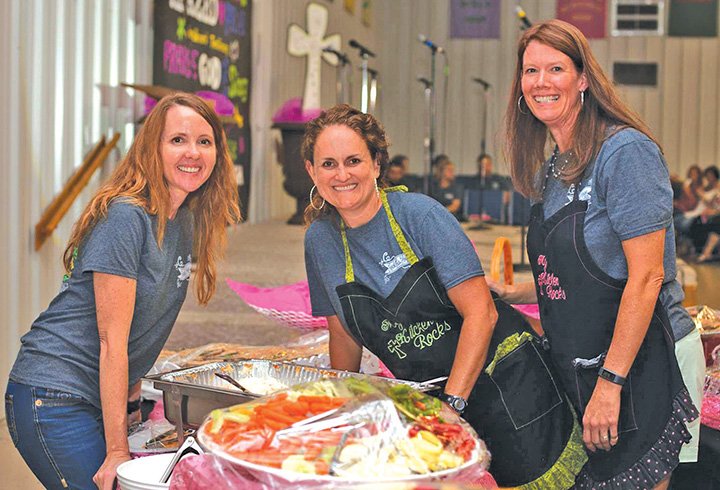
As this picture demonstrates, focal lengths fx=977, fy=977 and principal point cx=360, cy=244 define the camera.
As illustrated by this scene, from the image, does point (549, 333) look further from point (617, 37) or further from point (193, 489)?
point (617, 37)

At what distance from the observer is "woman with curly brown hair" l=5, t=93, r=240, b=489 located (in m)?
1.84

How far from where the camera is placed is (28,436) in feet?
6.24

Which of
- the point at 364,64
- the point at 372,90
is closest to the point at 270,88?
the point at 364,64

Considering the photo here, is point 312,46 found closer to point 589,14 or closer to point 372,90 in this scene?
point 372,90

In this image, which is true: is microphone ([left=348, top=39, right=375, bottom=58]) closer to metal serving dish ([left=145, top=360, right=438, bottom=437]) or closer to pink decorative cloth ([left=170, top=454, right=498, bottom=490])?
metal serving dish ([left=145, top=360, right=438, bottom=437])

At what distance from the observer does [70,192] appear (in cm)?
438

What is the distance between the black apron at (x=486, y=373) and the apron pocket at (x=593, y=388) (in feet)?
0.35

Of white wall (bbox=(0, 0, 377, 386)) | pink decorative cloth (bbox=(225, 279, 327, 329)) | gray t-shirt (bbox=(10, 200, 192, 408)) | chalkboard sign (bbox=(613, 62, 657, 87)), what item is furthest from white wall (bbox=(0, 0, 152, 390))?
chalkboard sign (bbox=(613, 62, 657, 87))

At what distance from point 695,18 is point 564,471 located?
13.6m

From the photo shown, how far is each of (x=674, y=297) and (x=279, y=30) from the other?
27.1ft

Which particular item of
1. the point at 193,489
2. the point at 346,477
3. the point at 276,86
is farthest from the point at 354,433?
the point at 276,86

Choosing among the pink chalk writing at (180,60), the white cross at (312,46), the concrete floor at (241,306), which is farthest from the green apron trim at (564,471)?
the white cross at (312,46)

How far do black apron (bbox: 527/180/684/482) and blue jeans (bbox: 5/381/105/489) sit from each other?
3.08 ft

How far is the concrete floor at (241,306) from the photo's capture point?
376 cm
